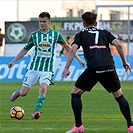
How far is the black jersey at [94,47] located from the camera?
1012cm

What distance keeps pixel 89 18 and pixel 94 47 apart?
0.45 metres

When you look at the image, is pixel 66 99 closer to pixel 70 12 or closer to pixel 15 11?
pixel 15 11

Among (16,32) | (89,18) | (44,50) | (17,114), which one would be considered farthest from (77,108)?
(16,32)

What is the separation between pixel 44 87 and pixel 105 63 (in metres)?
2.91

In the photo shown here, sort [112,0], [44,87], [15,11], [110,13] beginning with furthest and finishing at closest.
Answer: [112,0] < [15,11] < [110,13] < [44,87]

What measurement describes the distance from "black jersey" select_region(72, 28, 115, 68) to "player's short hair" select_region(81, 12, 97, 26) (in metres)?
0.12

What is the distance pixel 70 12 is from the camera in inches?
2020

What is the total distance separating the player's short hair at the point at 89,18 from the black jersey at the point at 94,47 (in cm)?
12

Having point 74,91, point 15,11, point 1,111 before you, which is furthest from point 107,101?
point 15,11

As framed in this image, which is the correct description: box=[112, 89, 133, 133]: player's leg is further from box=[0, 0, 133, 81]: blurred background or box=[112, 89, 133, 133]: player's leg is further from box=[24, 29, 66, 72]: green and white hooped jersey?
box=[0, 0, 133, 81]: blurred background

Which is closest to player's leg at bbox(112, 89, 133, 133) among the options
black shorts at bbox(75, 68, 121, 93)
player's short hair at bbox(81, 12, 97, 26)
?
black shorts at bbox(75, 68, 121, 93)

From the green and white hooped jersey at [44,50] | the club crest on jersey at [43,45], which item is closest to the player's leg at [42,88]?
the green and white hooped jersey at [44,50]

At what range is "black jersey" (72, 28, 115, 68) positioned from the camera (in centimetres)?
1012

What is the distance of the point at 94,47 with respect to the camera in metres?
10.1
